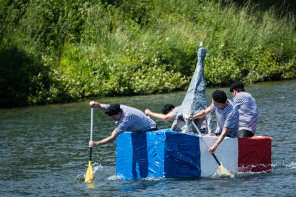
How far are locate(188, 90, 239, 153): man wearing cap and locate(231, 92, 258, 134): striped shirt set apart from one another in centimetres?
64

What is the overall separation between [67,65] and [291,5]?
21.4 m

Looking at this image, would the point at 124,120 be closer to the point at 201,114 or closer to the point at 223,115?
the point at 201,114

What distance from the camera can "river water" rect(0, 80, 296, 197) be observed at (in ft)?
29.6

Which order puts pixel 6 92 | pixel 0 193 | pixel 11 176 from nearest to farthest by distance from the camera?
pixel 0 193, pixel 11 176, pixel 6 92

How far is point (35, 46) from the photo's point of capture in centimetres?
2481

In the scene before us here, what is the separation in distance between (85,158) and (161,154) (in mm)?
3488

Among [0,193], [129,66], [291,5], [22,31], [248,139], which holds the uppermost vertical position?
[291,5]

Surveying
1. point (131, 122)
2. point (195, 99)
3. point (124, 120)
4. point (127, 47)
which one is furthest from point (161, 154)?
point (127, 47)

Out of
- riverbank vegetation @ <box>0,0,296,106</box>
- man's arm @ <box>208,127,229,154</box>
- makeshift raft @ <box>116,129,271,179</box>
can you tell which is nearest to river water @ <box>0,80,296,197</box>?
makeshift raft @ <box>116,129,271,179</box>

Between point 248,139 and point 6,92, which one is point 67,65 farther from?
point 248,139

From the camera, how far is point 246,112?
10414mm

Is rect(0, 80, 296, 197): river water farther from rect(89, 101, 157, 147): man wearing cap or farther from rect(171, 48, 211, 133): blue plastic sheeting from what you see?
rect(171, 48, 211, 133): blue plastic sheeting

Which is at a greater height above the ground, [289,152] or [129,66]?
[129,66]

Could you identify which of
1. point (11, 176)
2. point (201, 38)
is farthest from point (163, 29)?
point (11, 176)
